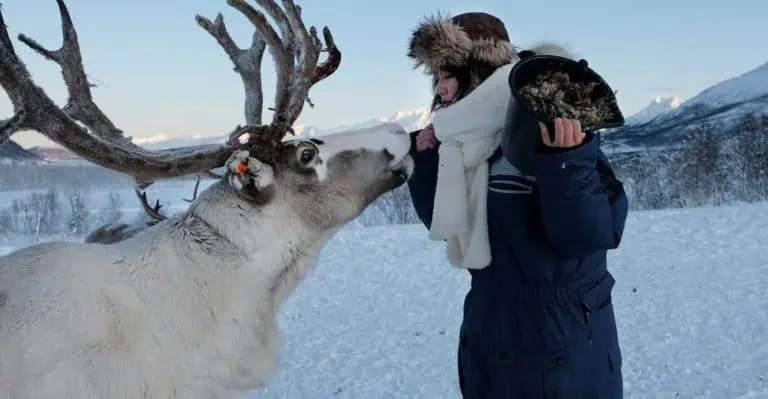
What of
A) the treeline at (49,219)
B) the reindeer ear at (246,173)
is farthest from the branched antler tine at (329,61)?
the treeline at (49,219)

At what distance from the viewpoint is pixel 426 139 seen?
3.54m

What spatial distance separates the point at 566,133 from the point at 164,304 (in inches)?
66.6

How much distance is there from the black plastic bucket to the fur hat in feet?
1.34

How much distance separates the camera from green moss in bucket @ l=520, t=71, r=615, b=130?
266cm

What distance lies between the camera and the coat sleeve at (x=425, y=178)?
3535mm

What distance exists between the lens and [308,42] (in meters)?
3.71

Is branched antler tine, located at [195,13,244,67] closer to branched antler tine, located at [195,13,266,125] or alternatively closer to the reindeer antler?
branched antler tine, located at [195,13,266,125]

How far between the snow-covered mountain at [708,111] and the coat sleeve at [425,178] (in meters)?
47.3

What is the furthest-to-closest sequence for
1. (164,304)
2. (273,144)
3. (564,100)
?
(273,144) → (164,304) → (564,100)

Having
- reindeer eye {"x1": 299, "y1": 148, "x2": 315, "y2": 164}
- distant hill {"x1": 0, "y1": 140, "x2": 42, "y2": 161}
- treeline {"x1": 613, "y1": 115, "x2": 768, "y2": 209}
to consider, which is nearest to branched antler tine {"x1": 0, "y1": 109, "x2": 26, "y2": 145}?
distant hill {"x1": 0, "y1": 140, "x2": 42, "y2": 161}

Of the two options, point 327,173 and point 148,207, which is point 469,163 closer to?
point 327,173

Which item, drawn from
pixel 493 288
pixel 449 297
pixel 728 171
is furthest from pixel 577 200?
pixel 728 171

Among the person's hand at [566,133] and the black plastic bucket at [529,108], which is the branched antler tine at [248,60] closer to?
the black plastic bucket at [529,108]

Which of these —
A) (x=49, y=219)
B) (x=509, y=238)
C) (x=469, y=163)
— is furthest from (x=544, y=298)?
(x=49, y=219)
